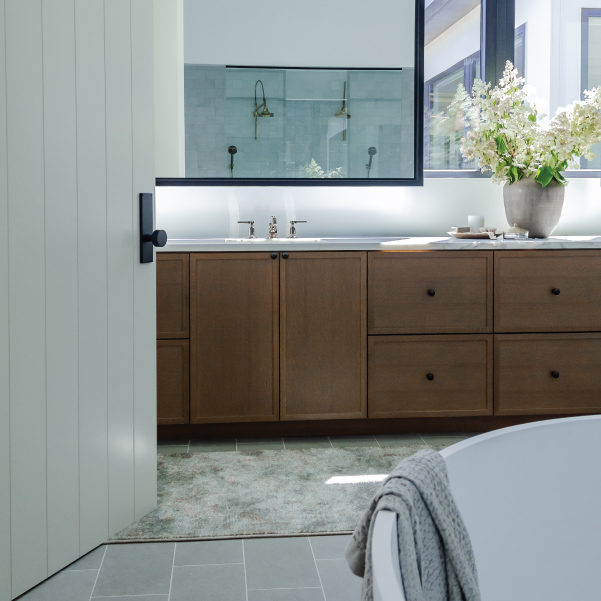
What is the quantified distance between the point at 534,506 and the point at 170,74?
2714 mm

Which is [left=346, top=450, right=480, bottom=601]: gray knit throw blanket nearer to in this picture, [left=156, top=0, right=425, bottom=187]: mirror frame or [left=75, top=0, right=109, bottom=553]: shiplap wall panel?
[left=75, top=0, right=109, bottom=553]: shiplap wall panel

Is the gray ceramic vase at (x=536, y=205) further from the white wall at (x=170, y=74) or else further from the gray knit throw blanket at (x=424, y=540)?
the gray knit throw blanket at (x=424, y=540)

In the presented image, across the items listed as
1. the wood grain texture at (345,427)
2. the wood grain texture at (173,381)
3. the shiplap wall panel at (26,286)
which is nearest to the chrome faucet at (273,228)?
the wood grain texture at (173,381)

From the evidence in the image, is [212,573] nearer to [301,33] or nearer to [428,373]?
[428,373]

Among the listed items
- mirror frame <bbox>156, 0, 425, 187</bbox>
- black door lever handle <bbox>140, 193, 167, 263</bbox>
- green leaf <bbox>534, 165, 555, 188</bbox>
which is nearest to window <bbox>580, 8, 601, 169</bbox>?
green leaf <bbox>534, 165, 555, 188</bbox>

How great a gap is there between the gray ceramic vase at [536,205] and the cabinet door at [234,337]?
1198 mm

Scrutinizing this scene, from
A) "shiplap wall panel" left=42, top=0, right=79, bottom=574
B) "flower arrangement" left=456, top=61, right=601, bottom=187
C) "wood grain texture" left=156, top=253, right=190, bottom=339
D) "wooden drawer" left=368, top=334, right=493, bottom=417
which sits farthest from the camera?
"flower arrangement" left=456, top=61, right=601, bottom=187

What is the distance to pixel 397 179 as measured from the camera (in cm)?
351

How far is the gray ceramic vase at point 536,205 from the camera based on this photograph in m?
3.29

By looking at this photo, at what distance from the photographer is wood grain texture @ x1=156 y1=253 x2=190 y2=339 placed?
9.62 ft

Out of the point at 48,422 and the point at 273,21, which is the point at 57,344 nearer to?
the point at 48,422

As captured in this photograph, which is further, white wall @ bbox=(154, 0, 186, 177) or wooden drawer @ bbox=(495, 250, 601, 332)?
white wall @ bbox=(154, 0, 186, 177)

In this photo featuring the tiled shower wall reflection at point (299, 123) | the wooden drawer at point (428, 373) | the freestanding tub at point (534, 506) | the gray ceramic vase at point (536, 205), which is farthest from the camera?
the tiled shower wall reflection at point (299, 123)

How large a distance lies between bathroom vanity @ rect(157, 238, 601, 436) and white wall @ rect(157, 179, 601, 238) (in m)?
0.54
